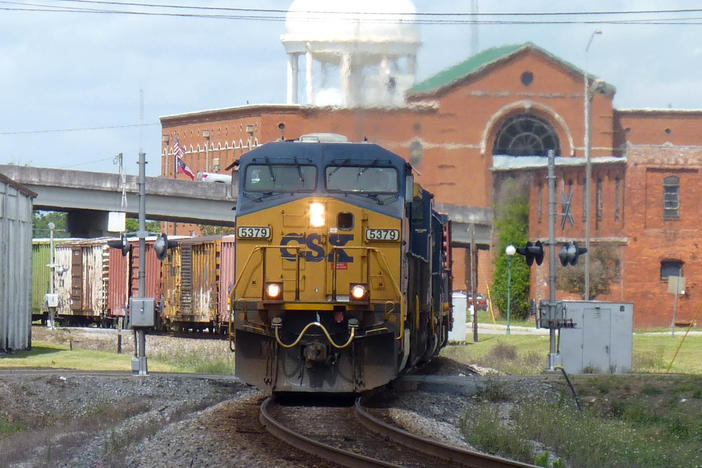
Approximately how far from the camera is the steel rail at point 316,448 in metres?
12.5

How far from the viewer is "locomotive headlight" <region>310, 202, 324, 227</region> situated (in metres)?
18.0

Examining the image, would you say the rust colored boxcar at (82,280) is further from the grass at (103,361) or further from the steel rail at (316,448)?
the steel rail at (316,448)

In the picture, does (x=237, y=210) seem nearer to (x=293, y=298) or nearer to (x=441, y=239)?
(x=293, y=298)

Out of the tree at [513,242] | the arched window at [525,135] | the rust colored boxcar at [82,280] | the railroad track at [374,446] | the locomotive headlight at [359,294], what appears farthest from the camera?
the arched window at [525,135]

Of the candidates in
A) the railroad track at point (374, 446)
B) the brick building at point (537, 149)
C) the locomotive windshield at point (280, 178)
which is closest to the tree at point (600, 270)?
the brick building at point (537, 149)

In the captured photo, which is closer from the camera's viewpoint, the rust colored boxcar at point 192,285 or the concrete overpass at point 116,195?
the rust colored boxcar at point 192,285

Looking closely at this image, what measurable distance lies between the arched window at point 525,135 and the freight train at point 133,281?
34.4m

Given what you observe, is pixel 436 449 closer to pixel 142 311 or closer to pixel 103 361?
pixel 142 311

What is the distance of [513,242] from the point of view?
229 ft

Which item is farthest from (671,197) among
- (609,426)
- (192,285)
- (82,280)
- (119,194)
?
(609,426)

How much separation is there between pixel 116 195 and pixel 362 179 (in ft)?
141

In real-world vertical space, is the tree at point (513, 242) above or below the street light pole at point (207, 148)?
below

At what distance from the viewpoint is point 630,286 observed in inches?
2438

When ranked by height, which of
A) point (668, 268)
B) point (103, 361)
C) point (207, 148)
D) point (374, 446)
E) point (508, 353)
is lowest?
point (508, 353)
